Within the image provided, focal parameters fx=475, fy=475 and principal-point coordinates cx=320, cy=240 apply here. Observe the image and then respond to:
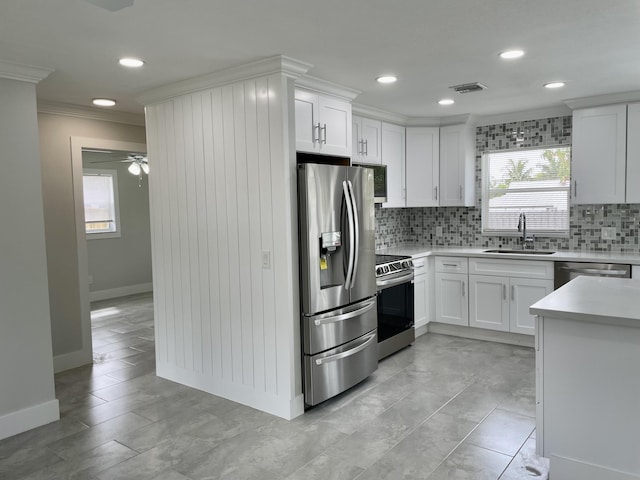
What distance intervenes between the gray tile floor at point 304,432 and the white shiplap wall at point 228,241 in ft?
0.96

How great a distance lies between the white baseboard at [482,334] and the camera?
4.78m

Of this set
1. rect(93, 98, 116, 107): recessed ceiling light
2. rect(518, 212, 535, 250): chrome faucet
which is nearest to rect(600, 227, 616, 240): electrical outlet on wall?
rect(518, 212, 535, 250): chrome faucet

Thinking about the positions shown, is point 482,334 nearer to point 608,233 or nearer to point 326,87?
point 608,233

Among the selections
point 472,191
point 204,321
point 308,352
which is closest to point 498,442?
point 308,352

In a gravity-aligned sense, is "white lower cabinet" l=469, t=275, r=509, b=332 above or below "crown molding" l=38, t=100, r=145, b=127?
below

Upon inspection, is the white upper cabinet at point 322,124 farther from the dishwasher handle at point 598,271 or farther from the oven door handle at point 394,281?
the dishwasher handle at point 598,271

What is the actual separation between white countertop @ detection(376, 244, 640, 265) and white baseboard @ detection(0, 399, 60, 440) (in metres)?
3.38

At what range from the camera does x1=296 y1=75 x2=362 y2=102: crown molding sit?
137 inches

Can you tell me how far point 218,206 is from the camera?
3602 millimetres

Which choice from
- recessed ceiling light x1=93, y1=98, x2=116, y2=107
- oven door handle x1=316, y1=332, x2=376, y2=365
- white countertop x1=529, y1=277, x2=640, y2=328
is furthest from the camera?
recessed ceiling light x1=93, y1=98, x2=116, y2=107

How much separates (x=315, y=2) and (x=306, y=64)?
0.95 m

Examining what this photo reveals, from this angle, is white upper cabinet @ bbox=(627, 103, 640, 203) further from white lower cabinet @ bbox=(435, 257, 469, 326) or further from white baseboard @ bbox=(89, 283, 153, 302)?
white baseboard @ bbox=(89, 283, 153, 302)

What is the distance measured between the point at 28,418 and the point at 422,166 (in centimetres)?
441

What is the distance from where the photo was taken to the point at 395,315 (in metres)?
4.56
